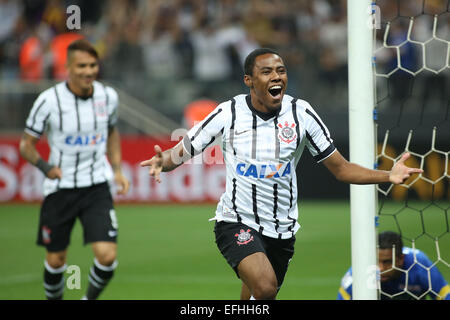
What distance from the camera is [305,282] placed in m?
8.95

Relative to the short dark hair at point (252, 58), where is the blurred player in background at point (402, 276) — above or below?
below

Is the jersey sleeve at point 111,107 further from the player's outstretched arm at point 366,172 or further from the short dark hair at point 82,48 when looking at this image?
the player's outstretched arm at point 366,172

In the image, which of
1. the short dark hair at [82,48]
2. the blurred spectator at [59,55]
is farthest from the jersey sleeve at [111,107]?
the blurred spectator at [59,55]

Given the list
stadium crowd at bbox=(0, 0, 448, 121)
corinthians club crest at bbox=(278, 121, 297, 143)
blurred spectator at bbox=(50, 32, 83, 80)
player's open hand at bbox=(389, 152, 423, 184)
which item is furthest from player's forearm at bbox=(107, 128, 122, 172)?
blurred spectator at bbox=(50, 32, 83, 80)

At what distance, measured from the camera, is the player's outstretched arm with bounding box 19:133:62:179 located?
7023 mm

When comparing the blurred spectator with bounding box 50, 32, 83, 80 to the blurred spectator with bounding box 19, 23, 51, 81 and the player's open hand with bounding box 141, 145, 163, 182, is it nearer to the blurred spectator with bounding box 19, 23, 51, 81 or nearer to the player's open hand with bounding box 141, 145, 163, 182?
the blurred spectator with bounding box 19, 23, 51, 81

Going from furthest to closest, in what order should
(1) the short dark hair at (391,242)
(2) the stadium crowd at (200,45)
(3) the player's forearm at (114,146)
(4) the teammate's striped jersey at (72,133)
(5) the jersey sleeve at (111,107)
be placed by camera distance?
1. (2) the stadium crowd at (200,45)
2. (3) the player's forearm at (114,146)
3. (5) the jersey sleeve at (111,107)
4. (4) the teammate's striped jersey at (72,133)
5. (1) the short dark hair at (391,242)

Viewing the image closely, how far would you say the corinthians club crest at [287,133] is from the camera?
5.50 metres

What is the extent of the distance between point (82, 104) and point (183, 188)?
8.47 meters

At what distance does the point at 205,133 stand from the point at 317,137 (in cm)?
78

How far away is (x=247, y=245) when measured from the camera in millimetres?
5363

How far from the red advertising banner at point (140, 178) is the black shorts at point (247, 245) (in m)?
9.81
